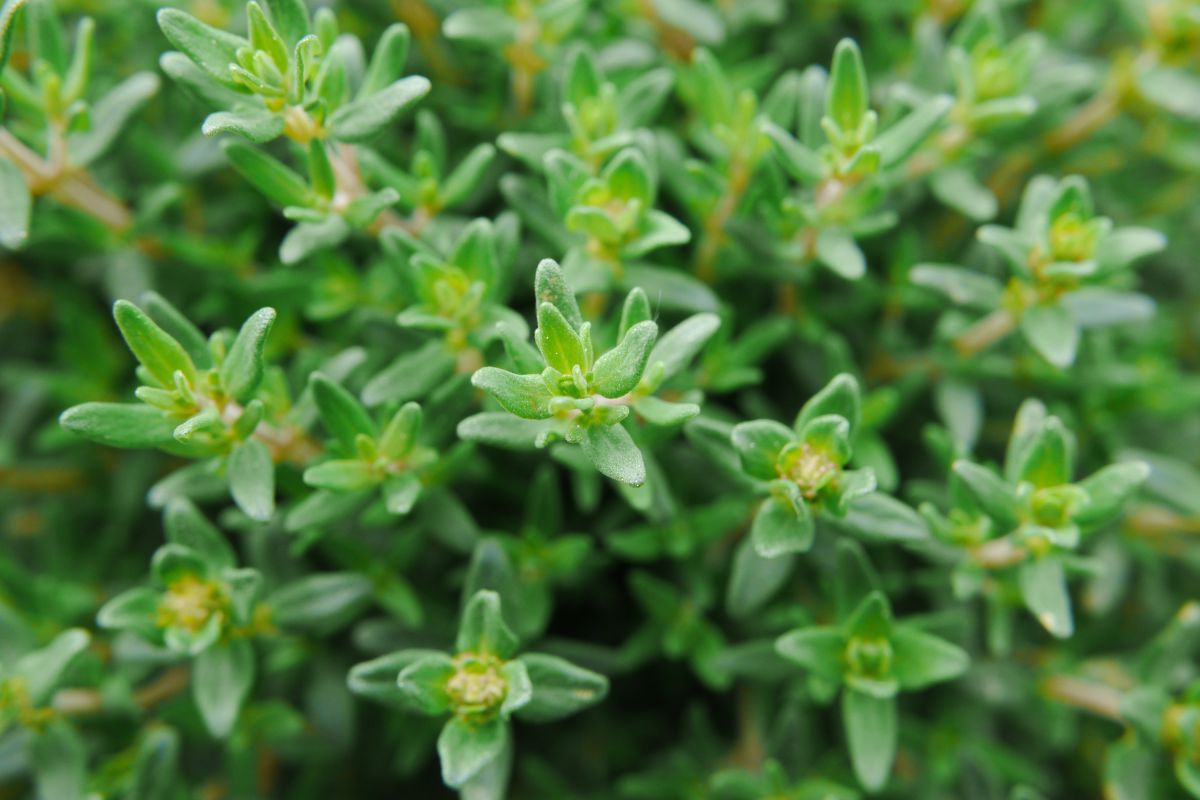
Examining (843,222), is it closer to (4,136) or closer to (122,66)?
(4,136)

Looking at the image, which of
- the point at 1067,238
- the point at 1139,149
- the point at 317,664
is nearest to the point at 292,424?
the point at 317,664

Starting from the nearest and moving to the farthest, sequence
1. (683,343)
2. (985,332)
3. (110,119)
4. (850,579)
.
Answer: (683,343) → (850,579) → (110,119) → (985,332)

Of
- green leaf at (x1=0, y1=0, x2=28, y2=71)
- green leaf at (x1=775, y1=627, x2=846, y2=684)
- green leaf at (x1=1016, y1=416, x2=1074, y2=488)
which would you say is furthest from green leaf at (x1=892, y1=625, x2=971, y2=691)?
green leaf at (x1=0, y1=0, x2=28, y2=71)

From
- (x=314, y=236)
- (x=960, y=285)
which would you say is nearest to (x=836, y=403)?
(x=960, y=285)

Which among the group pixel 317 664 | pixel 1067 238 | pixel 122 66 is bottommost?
pixel 317 664

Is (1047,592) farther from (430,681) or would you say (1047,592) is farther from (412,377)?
(412,377)

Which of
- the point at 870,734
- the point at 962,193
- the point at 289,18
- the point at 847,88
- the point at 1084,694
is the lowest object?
the point at 1084,694
